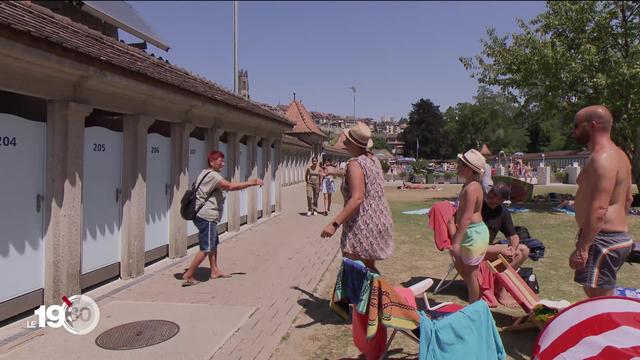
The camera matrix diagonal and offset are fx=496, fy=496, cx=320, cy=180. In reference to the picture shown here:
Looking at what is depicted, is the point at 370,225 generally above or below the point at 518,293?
above

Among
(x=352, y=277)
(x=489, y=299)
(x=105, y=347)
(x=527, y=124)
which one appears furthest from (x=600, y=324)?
(x=527, y=124)

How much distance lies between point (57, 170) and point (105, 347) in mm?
2072

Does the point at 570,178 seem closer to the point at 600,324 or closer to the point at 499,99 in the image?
the point at 600,324

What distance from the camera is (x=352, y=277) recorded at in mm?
3916

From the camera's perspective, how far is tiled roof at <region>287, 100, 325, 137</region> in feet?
126

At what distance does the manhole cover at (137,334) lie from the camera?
4.25 meters

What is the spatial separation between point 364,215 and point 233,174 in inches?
277

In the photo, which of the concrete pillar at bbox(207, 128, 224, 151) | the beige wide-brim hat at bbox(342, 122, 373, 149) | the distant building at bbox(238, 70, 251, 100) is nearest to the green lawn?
the beige wide-brim hat at bbox(342, 122, 373, 149)

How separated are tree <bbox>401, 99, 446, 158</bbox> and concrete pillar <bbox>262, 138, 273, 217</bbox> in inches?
3122

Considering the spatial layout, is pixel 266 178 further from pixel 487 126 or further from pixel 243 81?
pixel 487 126

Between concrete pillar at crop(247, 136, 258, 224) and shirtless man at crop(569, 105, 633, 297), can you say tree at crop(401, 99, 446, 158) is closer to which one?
concrete pillar at crop(247, 136, 258, 224)

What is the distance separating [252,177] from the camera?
485 inches

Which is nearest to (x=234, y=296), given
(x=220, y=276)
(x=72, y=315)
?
(x=220, y=276)

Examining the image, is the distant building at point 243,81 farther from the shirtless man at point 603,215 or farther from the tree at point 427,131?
the tree at point 427,131
